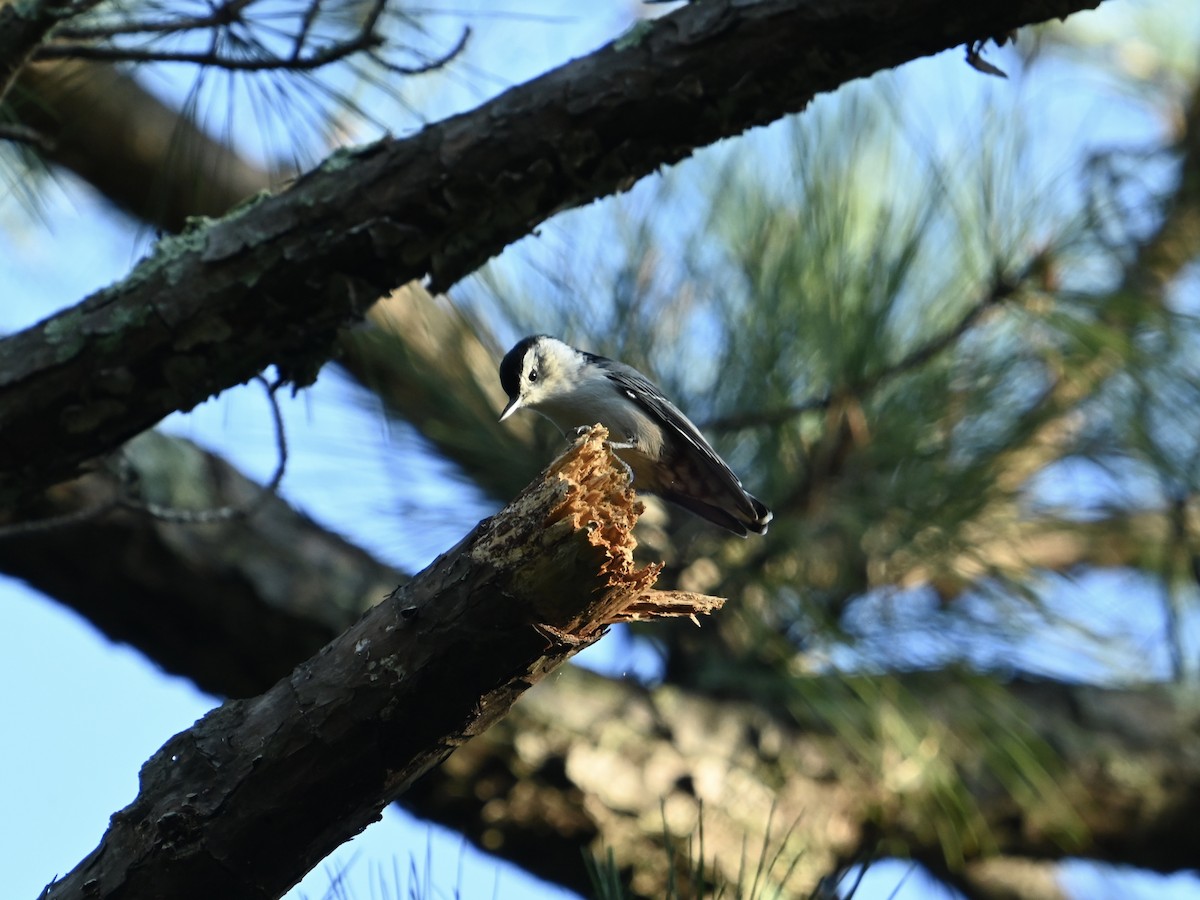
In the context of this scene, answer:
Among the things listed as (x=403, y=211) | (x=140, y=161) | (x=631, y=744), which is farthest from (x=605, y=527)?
(x=140, y=161)

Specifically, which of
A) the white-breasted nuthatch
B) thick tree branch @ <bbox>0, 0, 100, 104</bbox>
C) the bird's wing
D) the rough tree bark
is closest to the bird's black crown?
the white-breasted nuthatch

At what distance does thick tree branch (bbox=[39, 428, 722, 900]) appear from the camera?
4.40ft

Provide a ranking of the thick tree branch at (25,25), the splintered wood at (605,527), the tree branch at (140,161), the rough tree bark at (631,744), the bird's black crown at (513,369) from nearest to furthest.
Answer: the splintered wood at (605,527) < the thick tree branch at (25,25) < the bird's black crown at (513,369) < the rough tree bark at (631,744) < the tree branch at (140,161)

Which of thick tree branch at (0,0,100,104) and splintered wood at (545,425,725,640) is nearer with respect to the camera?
splintered wood at (545,425,725,640)

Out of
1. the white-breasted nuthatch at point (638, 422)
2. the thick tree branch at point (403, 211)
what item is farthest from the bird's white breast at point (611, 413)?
the thick tree branch at point (403, 211)

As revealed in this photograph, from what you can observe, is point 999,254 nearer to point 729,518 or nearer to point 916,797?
point 729,518

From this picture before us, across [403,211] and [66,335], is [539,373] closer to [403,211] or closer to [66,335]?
[403,211]

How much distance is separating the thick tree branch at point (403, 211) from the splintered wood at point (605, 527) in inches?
24.2

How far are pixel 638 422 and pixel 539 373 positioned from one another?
9.1 inches

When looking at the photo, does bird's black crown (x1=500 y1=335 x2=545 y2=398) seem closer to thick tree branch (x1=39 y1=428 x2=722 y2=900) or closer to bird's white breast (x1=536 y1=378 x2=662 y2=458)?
bird's white breast (x1=536 y1=378 x2=662 y2=458)

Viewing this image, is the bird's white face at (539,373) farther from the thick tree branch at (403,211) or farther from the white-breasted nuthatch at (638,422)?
the thick tree branch at (403,211)

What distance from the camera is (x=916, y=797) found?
9.89ft

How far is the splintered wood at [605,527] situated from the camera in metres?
1.33

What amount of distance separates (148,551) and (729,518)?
1199 millimetres
